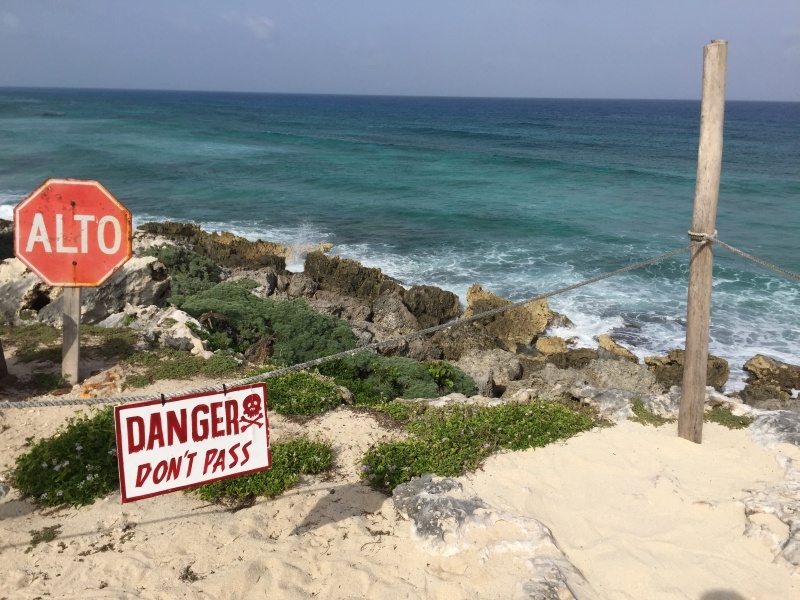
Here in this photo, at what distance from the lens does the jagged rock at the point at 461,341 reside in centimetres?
1377

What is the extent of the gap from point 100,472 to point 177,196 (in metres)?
27.2

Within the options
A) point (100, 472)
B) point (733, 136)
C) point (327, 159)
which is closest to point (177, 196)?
point (327, 159)

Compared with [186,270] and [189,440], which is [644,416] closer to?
[189,440]

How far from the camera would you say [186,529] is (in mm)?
5211

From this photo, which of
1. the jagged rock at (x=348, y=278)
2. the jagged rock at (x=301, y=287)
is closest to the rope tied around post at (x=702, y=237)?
the jagged rock at (x=348, y=278)

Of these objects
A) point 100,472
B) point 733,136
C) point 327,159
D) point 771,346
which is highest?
point 733,136

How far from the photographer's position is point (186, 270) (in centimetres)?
1395

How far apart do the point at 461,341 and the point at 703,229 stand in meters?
8.09

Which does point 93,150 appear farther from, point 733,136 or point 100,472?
point 733,136

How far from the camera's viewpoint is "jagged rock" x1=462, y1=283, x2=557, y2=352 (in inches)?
602

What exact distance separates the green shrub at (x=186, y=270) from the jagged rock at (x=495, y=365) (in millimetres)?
5309

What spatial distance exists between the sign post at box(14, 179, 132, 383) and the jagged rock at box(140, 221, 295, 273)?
469 inches

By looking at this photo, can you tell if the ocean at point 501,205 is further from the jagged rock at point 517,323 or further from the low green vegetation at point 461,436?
the low green vegetation at point 461,436

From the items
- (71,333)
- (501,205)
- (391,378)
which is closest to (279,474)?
(71,333)
